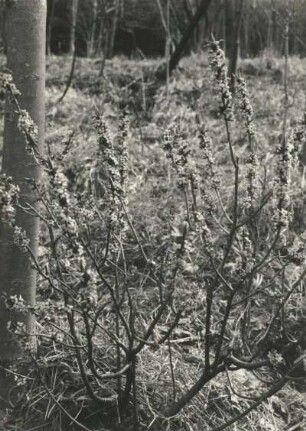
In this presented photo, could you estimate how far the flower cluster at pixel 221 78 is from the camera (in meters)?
2.02

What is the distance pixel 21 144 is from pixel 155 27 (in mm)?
8684

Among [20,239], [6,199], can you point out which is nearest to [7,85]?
[6,199]

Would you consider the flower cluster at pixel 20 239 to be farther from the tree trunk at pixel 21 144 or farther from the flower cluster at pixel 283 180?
the flower cluster at pixel 283 180

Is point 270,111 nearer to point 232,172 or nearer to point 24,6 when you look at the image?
point 232,172

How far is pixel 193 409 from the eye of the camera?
2941 millimetres

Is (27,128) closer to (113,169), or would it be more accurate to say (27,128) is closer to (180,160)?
(113,169)

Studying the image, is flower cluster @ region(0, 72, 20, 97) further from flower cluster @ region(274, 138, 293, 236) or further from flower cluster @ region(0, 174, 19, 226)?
flower cluster @ region(274, 138, 293, 236)

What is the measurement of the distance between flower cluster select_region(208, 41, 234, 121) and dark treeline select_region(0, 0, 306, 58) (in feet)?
24.2

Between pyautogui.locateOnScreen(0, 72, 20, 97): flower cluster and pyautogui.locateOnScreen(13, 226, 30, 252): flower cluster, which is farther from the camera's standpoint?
pyautogui.locateOnScreen(13, 226, 30, 252): flower cluster

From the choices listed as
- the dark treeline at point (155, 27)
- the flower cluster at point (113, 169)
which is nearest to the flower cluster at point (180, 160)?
the flower cluster at point (113, 169)

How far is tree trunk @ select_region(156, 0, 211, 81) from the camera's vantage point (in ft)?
20.3

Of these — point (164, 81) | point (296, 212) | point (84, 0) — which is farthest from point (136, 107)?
point (84, 0)

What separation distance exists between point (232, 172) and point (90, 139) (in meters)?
1.39

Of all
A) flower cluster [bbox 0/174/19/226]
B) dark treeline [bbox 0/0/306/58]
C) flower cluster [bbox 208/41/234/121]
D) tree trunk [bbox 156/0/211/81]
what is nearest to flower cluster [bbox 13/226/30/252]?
flower cluster [bbox 0/174/19/226]
